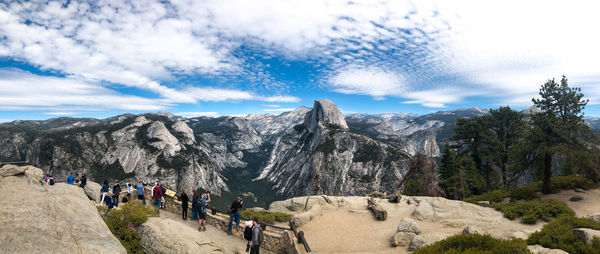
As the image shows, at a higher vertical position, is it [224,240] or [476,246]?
[476,246]

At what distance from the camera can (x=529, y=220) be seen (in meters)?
15.2

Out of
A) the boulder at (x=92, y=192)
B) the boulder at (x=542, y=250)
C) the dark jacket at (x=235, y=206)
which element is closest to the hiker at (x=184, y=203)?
the dark jacket at (x=235, y=206)

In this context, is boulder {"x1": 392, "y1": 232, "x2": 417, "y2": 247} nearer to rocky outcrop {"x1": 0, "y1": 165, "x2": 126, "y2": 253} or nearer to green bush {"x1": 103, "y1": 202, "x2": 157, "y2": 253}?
green bush {"x1": 103, "y1": 202, "x2": 157, "y2": 253}

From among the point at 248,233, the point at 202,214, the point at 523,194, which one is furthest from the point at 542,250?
the point at 202,214

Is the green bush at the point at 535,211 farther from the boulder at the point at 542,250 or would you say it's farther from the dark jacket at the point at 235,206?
the dark jacket at the point at 235,206

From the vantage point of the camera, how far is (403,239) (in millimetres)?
14023

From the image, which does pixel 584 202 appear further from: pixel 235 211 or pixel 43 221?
pixel 43 221

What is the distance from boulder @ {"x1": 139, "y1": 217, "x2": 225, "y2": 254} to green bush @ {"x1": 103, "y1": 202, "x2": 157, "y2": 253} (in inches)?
11.0

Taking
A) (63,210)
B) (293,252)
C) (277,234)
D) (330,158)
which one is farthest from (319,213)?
(330,158)

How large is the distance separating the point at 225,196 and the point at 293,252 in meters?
178

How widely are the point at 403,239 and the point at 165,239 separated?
545 inches

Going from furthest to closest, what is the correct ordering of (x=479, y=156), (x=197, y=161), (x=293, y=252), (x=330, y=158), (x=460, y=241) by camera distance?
(x=197, y=161), (x=330, y=158), (x=479, y=156), (x=293, y=252), (x=460, y=241)

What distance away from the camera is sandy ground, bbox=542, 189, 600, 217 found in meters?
17.3

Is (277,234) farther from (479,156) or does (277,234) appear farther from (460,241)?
(479,156)
